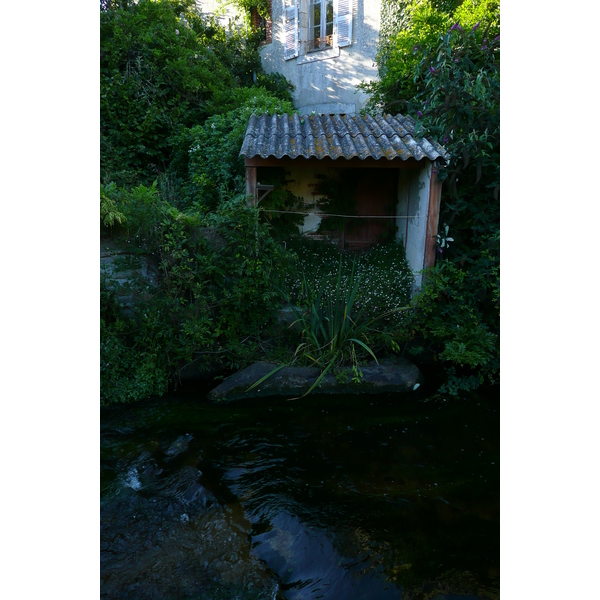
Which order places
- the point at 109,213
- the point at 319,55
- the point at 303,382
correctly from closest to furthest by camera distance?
the point at 109,213 → the point at 303,382 → the point at 319,55

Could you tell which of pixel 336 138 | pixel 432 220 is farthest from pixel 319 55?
pixel 432 220

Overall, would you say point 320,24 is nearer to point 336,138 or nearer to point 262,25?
point 262,25

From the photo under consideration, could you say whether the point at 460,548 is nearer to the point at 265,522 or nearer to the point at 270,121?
the point at 265,522

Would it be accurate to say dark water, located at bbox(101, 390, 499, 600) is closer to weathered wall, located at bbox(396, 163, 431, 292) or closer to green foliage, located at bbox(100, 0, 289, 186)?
weathered wall, located at bbox(396, 163, 431, 292)

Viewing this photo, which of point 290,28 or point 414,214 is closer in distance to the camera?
point 414,214

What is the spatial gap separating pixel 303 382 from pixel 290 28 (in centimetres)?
909

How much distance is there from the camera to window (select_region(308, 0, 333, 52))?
427 inches

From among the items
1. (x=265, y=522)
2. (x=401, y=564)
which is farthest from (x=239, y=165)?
(x=401, y=564)

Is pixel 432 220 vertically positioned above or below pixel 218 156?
below

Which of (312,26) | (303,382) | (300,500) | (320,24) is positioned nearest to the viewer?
(300,500)

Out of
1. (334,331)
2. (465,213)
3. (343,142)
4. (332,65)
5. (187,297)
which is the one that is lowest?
(334,331)

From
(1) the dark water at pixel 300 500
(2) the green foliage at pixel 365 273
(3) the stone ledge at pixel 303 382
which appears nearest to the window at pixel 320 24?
(2) the green foliage at pixel 365 273

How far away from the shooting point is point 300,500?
4168 mm

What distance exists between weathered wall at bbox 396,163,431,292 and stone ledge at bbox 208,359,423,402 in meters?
1.61
